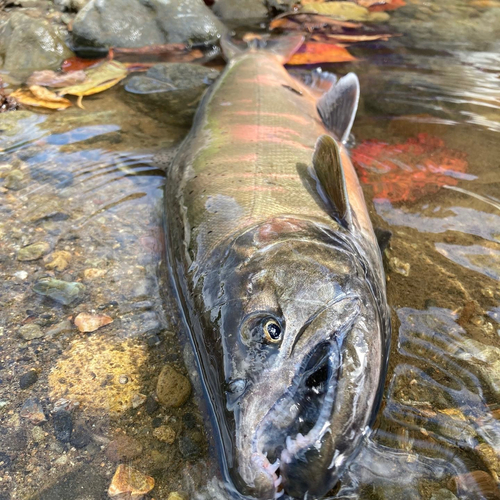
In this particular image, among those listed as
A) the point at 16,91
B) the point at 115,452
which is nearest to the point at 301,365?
the point at 115,452

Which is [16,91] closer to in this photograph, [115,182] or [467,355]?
[115,182]

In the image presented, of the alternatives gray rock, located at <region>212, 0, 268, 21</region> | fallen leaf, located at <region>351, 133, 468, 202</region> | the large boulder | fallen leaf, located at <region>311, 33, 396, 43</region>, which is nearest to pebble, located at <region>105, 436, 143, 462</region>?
fallen leaf, located at <region>351, 133, 468, 202</region>

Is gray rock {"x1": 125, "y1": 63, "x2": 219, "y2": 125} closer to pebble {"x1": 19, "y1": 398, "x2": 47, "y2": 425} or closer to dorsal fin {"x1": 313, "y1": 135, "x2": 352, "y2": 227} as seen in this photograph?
dorsal fin {"x1": 313, "y1": 135, "x2": 352, "y2": 227}

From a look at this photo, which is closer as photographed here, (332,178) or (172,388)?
(172,388)

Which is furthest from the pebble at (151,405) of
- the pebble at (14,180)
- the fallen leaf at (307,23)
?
the fallen leaf at (307,23)

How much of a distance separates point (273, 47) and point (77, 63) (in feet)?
8.88

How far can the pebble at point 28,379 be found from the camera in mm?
2387

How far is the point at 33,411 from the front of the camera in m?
2.27

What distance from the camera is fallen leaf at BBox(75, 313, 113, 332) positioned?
2.72 meters

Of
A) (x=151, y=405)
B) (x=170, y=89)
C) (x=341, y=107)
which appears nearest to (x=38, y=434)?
(x=151, y=405)

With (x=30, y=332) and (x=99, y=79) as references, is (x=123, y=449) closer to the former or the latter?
(x=30, y=332)

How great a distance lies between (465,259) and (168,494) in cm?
237

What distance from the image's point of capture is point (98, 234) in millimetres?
3398

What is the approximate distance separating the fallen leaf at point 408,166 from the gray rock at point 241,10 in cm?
427
